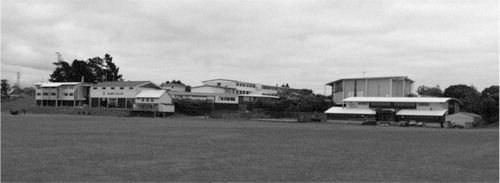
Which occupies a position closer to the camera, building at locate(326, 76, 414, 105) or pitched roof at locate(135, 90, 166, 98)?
building at locate(326, 76, 414, 105)

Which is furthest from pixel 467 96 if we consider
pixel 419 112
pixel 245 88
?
pixel 245 88

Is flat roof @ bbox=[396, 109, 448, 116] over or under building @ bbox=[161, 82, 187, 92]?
under

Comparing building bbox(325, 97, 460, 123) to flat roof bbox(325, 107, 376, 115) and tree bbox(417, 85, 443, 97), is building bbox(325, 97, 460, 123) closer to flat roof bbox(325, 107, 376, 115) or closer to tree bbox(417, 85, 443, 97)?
flat roof bbox(325, 107, 376, 115)

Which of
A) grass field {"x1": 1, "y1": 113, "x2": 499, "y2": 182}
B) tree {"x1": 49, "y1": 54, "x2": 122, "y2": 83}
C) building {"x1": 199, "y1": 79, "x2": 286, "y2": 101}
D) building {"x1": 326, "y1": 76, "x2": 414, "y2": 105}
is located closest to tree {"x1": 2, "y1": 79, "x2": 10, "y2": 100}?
tree {"x1": 49, "y1": 54, "x2": 122, "y2": 83}

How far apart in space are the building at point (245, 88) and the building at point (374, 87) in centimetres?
2219

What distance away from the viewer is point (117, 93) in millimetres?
70500

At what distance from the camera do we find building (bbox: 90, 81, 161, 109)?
6931 centimetres

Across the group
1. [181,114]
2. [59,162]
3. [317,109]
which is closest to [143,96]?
[181,114]

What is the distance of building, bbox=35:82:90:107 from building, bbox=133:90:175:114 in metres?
14.6

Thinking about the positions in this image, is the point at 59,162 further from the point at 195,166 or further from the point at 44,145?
the point at 44,145

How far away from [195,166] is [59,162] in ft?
12.0

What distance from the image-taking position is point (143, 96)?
216 feet

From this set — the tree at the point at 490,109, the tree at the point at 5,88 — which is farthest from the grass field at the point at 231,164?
the tree at the point at 5,88

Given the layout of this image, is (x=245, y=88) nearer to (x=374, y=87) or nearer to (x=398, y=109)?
(x=374, y=87)
